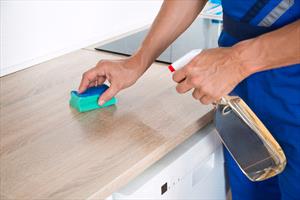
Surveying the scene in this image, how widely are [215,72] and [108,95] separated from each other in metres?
0.30

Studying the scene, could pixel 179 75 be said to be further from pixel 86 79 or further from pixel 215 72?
pixel 86 79

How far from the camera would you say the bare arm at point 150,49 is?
0.90 m

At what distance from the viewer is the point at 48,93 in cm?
99

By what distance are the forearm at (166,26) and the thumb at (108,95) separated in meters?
0.09

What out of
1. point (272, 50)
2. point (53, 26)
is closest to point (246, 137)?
point (272, 50)

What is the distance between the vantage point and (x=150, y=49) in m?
0.91

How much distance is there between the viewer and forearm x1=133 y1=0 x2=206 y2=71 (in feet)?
2.95

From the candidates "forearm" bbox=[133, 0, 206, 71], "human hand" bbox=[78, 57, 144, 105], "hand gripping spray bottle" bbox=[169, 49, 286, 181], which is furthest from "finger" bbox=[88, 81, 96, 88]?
"hand gripping spray bottle" bbox=[169, 49, 286, 181]

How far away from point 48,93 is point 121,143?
34 centimetres

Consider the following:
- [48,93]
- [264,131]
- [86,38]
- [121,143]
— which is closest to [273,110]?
[264,131]

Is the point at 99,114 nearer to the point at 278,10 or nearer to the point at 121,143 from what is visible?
the point at 121,143

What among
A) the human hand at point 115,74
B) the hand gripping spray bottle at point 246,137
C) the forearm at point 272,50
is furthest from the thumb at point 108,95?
the forearm at point 272,50

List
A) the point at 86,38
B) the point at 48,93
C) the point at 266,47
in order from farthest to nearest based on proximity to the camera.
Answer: the point at 86,38 → the point at 48,93 → the point at 266,47

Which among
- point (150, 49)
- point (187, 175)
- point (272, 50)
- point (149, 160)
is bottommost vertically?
point (187, 175)
